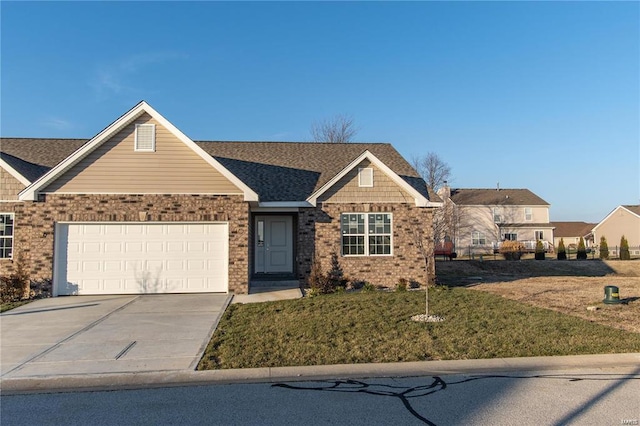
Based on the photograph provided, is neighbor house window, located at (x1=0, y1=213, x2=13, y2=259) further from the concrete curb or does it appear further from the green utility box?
the green utility box

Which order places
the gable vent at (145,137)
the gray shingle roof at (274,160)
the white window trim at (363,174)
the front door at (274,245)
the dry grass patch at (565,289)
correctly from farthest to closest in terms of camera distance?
the front door at (274,245)
the gray shingle roof at (274,160)
the white window trim at (363,174)
the gable vent at (145,137)
the dry grass patch at (565,289)

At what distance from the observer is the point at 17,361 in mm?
7129

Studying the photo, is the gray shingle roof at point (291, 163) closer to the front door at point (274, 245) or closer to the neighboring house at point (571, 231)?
the front door at point (274, 245)

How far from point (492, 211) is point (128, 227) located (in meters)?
42.7

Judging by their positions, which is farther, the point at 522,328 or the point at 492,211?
the point at 492,211

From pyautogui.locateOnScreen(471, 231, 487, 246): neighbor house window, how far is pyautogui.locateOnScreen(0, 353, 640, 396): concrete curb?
4208cm

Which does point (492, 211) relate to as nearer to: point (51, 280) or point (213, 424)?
point (51, 280)

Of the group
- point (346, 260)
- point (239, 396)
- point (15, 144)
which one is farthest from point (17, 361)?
point (15, 144)

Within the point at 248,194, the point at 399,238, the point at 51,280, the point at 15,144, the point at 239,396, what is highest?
the point at 15,144

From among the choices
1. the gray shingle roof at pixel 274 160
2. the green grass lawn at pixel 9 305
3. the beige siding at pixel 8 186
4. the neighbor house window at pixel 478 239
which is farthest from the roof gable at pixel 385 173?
the neighbor house window at pixel 478 239

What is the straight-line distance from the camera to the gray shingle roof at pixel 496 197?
4850 centimetres

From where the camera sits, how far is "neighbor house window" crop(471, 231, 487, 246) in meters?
47.5

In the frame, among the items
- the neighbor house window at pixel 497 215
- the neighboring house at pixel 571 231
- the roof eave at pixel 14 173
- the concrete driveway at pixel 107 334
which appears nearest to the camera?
the concrete driveway at pixel 107 334

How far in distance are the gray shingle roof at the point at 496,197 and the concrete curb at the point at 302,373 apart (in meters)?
42.9
